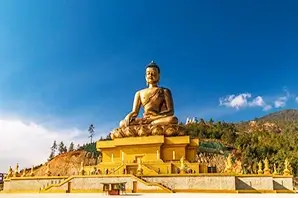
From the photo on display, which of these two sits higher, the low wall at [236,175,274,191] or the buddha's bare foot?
the buddha's bare foot

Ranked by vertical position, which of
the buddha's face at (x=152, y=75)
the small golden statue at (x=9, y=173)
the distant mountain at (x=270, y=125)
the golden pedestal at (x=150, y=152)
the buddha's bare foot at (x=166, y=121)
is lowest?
the small golden statue at (x=9, y=173)

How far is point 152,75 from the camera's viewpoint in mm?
22719

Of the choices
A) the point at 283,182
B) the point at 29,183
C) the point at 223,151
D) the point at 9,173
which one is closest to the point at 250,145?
the point at 223,151

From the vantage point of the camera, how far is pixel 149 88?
22609 mm

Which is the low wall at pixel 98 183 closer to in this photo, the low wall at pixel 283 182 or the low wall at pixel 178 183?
the low wall at pixel 178 183

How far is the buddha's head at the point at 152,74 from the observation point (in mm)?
22734

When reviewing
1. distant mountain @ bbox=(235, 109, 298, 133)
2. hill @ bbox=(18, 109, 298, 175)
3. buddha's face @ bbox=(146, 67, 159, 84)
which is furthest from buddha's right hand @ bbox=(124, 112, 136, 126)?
distant mountain @ bbox=(235, 109, 298, 133)

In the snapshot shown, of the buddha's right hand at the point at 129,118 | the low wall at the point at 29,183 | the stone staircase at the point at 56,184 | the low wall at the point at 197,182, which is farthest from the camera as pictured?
the buddha's right hand at the point at 129,118

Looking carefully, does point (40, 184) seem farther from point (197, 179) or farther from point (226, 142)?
point (226, 142)

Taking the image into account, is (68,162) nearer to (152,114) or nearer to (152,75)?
(152,75)

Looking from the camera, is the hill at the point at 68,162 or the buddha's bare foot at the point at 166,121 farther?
the hill at the point at 68,162

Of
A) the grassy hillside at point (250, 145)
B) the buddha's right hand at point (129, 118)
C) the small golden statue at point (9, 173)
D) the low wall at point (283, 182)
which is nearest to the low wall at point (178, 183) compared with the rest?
the low wall at point (283, 182)

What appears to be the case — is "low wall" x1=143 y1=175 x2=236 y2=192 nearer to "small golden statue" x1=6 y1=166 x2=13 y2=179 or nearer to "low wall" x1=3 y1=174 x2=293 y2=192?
"low wall" x1=3 y1=174 x2=293 y2=192

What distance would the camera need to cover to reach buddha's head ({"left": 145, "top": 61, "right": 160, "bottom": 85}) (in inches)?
895
